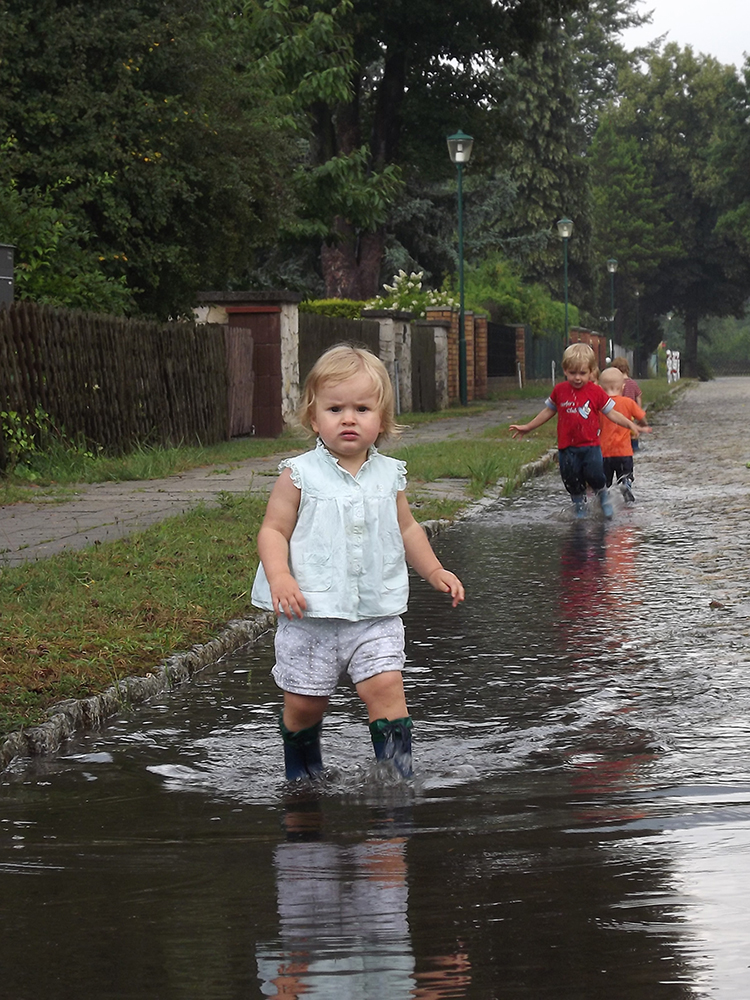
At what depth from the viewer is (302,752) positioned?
15.5 feet

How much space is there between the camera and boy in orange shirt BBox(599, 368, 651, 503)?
13656mm

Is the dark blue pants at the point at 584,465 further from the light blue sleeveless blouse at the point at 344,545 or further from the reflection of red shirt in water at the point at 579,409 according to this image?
the light blue sleeveless blouse at the point at 344,545

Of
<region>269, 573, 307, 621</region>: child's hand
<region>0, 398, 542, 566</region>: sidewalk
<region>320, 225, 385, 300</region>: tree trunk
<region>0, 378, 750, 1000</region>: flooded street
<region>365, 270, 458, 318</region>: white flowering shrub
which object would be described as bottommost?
<region>0, 378, 750, 1000</region>: flooded street

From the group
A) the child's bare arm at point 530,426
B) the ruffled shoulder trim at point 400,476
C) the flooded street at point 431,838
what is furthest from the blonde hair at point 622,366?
the ruffled shoulder trim at point 400,476

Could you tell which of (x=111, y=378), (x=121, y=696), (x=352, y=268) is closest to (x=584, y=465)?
(x=111, y=378)

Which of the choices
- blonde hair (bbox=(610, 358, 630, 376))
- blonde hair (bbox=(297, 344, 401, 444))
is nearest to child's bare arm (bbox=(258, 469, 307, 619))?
blonde hair (bbox=(297, 344, 401, 444))

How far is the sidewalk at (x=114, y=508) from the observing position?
32.1 ft

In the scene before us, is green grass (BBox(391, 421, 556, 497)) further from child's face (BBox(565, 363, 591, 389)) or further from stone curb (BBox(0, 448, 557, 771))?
stone curb (BBox(0, 448, 557, 771))

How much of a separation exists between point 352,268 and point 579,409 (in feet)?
101

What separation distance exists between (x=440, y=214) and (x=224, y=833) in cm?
5177

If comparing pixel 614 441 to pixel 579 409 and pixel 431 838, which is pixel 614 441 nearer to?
A: pixel 579 409

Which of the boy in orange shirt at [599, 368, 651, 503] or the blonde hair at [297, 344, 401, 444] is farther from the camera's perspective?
the boy in orange shirt at [599, 368, 651, 503]

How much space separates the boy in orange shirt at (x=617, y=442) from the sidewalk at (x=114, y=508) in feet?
4.51

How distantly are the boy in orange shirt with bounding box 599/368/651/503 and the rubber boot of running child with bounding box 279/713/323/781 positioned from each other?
894 centimetres
